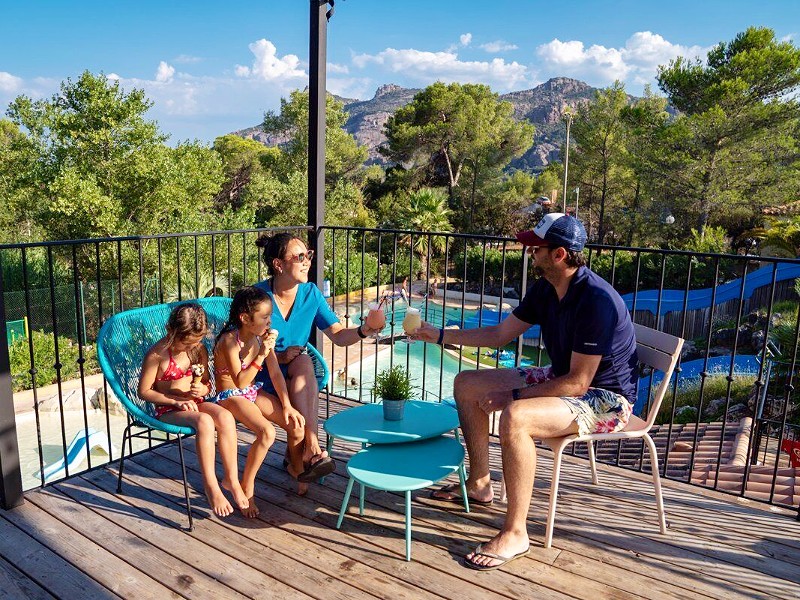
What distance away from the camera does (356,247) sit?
85.4ft

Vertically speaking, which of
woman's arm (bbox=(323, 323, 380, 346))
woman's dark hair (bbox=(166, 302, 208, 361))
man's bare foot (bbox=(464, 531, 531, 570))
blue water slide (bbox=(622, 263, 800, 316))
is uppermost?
woman's dark hair (bbox=(166, 302, 208, 361))

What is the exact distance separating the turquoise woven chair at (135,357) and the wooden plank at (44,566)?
407 millimetres

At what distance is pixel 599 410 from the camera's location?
2.18 m

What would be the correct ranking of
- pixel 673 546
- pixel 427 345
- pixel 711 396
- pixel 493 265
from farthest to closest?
1. pixel 493 265
2. pixel 427 345
3. pixel 711 396
4. pixel 673 546

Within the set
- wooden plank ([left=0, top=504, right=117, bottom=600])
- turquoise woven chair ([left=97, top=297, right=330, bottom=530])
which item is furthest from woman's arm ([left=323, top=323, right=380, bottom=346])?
wooden plank ([left=0, top=504, right=117, bottom=600])

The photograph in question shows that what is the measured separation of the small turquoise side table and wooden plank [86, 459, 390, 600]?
0.20 meters

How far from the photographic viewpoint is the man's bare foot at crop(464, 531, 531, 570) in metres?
2.07

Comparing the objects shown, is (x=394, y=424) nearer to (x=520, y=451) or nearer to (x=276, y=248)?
(x=520, y=451)

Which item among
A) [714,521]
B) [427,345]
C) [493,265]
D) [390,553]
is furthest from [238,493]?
[493,265]

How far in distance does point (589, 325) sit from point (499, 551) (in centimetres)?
86

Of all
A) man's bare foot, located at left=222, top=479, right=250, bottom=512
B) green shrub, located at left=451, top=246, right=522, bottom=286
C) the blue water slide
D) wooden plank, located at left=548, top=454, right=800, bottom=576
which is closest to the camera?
wooden plank, located at left=548, top=454, right=800, bottom=576

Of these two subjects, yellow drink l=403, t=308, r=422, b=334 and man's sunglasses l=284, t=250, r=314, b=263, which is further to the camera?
man's sunglasses l=284, t=250, r=314, b=263

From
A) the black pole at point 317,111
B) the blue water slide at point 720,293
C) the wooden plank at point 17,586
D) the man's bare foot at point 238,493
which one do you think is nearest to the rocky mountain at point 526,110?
the blue water slide at point 720,293

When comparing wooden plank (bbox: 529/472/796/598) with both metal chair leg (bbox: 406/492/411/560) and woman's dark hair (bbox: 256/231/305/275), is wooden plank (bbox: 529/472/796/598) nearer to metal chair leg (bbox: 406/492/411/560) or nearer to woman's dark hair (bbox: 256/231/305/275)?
metal chair leg (bbox: 406/492/411/560)
